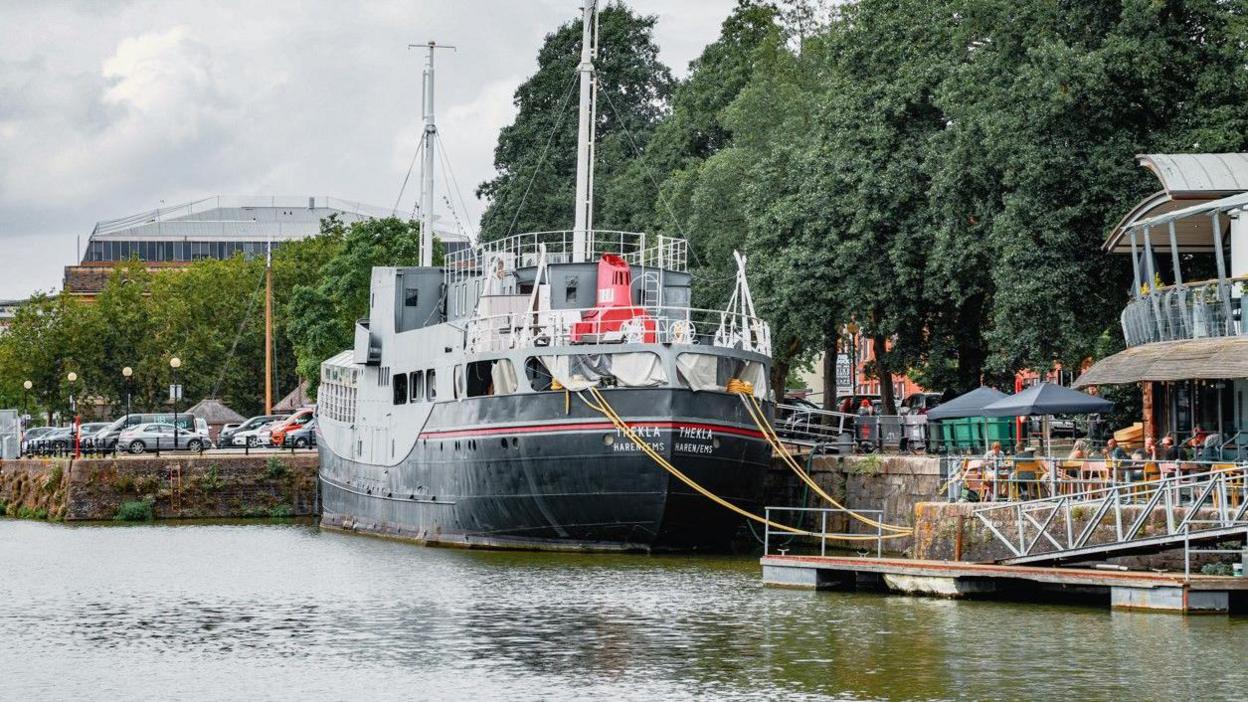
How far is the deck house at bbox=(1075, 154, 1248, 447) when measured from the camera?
119 feet

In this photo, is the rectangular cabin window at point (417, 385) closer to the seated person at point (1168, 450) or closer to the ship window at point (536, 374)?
the ship window at point (536, 374)

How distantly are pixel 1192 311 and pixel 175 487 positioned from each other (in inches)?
1259

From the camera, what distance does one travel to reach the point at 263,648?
91.4 feet

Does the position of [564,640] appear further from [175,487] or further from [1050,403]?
[175,487]

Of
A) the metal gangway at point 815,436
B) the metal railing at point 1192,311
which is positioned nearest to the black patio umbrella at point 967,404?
the metal gangway at point 815,436

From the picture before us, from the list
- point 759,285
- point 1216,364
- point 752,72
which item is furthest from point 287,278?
point 1216,364

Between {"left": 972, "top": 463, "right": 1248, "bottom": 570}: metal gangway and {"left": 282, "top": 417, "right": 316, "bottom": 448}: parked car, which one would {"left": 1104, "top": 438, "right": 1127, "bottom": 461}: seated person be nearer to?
{"left": 972, "top": 463, "right": 1248, "bottom": 570}: metal gangway

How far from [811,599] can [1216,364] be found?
8.91m

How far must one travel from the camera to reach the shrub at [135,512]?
5707 cm

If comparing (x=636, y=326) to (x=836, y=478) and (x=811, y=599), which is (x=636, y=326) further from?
(x=811, y=599)

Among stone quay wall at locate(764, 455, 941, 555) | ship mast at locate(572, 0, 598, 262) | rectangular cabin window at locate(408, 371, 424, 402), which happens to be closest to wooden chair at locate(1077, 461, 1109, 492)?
stone quay wall at locate(764, 455, 941, 555)

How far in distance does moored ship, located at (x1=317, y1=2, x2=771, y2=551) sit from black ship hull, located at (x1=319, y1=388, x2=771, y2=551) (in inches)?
1.5

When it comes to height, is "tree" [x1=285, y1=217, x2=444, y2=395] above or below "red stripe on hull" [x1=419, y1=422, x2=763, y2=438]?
above

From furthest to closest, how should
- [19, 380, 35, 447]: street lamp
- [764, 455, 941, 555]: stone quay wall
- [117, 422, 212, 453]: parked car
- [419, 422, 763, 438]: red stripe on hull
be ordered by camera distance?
1. [19, 380, 35, 447]: street lamp
2. [117, 422, 212, 453]: parked car
3. [764, 455, 941, 555]: stone quay wall
4. [419, 422, 763, 438]: red stripe on hull
